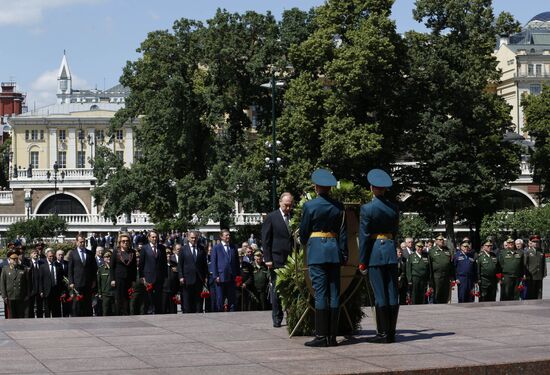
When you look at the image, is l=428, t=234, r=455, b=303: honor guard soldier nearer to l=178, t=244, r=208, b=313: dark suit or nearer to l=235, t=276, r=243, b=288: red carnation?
l=235, t=276, r=243, b=288: red carnation

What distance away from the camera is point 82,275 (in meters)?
22.6

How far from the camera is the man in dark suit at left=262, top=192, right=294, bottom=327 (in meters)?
16.2

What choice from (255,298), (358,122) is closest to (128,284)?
(255,298)

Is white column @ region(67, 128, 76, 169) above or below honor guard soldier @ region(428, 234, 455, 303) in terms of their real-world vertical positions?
above

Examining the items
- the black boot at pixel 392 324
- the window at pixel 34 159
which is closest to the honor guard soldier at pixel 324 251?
the black boot at pixel 392 324

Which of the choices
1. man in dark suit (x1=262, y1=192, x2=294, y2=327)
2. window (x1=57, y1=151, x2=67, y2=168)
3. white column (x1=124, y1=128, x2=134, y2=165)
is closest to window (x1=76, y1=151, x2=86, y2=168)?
window (x1=57, y1=151, x2=67, y2=168)

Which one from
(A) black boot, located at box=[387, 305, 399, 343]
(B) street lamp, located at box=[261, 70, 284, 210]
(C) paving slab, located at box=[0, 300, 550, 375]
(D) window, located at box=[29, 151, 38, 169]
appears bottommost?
(C) paving slab, located at box=[0, 300, 550, 375]

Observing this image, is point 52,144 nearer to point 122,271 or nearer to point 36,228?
point 36,228

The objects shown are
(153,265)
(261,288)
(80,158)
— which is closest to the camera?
(153,265)

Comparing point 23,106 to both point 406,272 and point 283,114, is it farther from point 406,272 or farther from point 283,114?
point 406,272

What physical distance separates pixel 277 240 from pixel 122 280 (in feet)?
22.0

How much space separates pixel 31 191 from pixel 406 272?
81972mm

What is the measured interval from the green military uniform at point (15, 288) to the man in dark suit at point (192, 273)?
2.86 metres

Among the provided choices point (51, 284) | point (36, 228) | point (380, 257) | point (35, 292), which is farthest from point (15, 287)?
point (36, 228)
